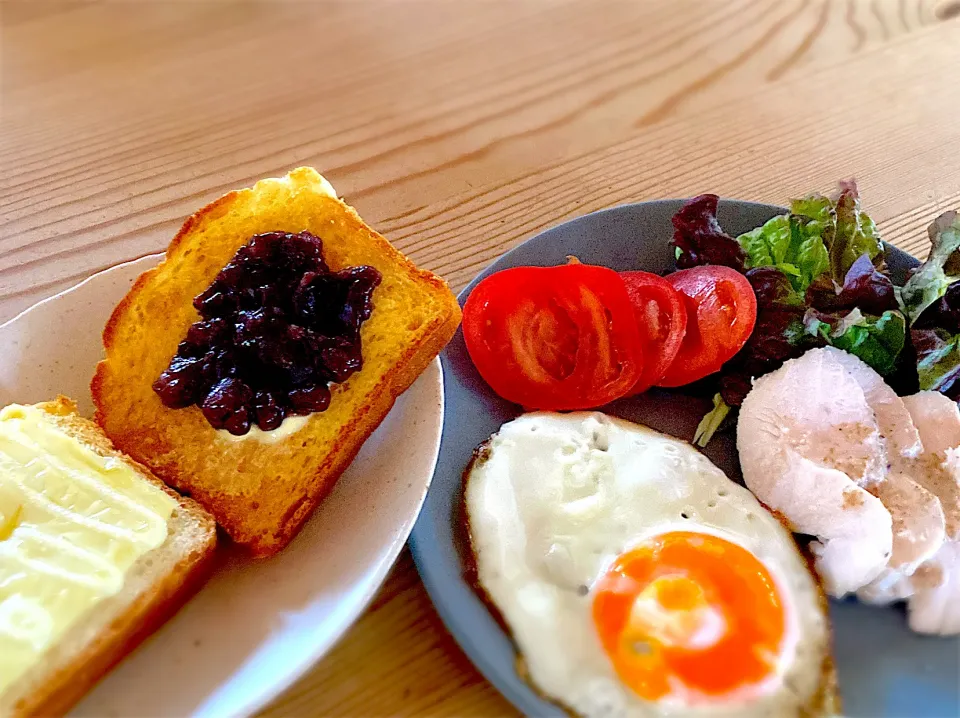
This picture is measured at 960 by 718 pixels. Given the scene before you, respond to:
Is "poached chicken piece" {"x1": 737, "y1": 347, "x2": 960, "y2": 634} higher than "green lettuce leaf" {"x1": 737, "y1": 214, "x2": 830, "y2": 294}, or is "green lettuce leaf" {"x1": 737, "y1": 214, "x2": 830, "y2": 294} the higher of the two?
"green lettuce leaf" {"x1": 737, "y1": 214, "x2": 830, "y2": 294}

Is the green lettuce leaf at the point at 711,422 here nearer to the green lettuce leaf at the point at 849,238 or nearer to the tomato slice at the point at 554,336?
the tomato slice at the point at 554,336

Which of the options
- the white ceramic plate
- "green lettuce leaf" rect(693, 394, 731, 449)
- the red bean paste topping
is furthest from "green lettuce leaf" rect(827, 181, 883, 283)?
the red bean paste topping

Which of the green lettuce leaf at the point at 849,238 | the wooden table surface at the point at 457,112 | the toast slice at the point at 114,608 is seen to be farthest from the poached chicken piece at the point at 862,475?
the toast slice at the point at 114,608

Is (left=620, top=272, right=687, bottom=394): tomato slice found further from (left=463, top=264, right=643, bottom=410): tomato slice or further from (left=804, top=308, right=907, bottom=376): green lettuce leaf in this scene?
(left=804, top=308, right=907, bottom=376): green lettuce leaf

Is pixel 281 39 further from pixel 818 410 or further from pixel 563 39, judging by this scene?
pixel 818 410

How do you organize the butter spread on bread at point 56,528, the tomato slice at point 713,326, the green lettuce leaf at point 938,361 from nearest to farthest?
the butter spread on bread at point 56,528 < the green lettuce leaf at point 938,361 < the tomato slice at point 713,326

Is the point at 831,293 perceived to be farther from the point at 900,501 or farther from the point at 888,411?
the point at 900,501
